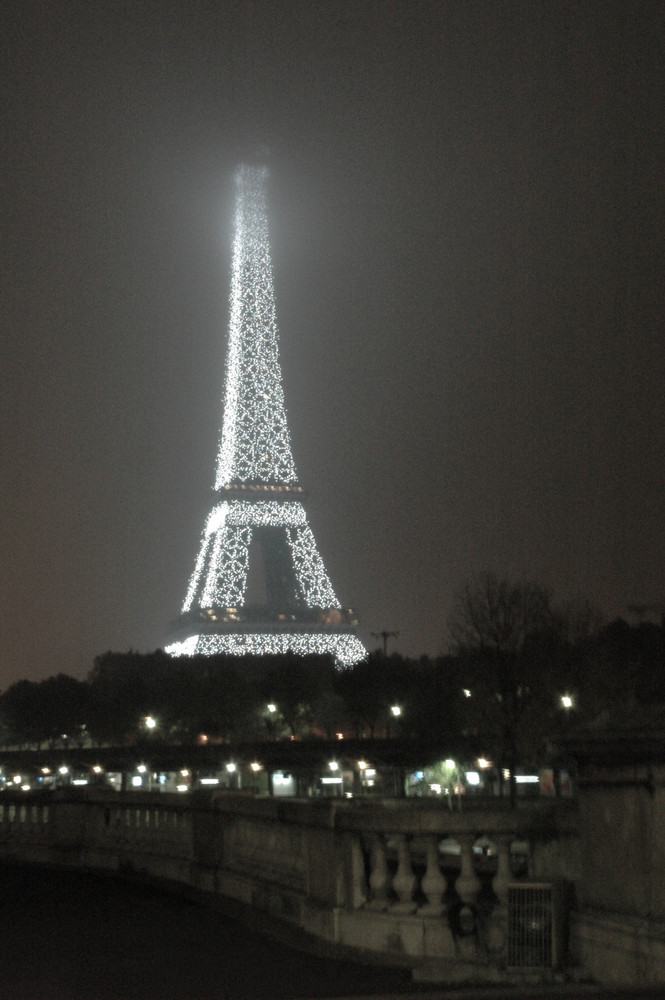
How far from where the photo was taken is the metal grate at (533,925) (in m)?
11.4

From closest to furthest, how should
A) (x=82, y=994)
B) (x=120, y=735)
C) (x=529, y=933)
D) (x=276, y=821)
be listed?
(x=529, y=933), (x=82, y=994), (x=276, y=821), (x=120, y=735)

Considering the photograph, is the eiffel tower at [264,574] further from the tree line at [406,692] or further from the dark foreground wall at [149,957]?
the dark foreground wall at [149,957]

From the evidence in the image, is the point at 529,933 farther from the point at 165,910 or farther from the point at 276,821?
the point at 165,910

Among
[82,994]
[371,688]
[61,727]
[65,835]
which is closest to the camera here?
[82,994]

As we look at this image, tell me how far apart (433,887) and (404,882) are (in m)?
0.34

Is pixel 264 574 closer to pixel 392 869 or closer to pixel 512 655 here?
pixel 512 655

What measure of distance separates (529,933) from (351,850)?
2.07 m

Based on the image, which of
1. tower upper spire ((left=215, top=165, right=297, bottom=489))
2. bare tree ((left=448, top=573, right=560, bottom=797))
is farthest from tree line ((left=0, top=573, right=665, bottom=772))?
tower upper spire ((left=215, top=165, right=297, bottom=489))

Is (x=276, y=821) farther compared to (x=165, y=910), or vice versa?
(x=165, y=910)

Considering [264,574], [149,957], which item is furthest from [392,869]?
[264,574]

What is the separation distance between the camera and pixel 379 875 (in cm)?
1277

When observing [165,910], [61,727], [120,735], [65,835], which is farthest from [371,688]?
[165,910]

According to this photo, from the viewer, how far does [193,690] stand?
412 feet

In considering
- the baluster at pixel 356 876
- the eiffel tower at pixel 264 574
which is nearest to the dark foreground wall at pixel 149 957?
the baluster at pixel 356 876
